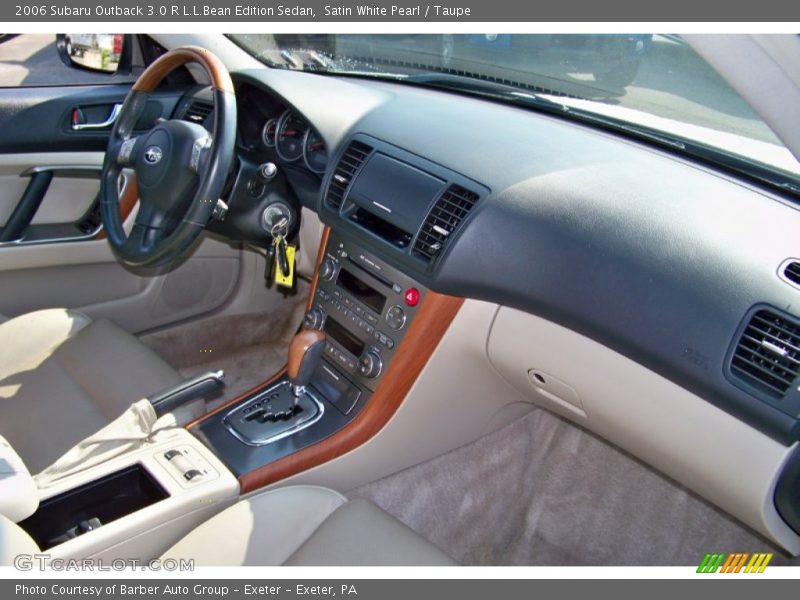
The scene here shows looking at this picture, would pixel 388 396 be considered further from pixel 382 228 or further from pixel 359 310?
pixel 382 228

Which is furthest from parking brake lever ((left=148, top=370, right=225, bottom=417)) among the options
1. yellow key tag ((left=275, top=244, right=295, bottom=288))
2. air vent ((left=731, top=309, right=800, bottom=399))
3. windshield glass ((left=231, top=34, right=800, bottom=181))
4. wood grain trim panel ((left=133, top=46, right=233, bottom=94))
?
air vent ((left=731, top=309, right=800, bottom=399))

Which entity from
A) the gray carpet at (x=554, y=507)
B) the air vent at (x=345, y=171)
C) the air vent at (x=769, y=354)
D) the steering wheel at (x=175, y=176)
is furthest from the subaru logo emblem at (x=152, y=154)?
the air vent at (x=769, y=354)

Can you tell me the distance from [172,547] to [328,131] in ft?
3.45

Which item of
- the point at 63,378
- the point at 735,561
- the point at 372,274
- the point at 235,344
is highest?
the point at 372,274

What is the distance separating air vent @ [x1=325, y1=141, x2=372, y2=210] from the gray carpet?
0.73 m

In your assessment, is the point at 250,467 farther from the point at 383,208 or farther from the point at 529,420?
the point at 529,420

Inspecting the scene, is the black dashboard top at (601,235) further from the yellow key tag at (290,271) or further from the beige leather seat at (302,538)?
the beige leather seat at (302,538)

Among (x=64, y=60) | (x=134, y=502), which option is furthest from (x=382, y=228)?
(x=64, y=60)

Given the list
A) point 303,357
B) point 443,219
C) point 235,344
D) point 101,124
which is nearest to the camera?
point 443,219

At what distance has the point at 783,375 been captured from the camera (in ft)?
4.09

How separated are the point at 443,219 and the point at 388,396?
0.45 metres

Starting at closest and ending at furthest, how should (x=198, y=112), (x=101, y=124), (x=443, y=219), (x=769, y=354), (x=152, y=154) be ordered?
(x=769, y=354), (x=443, y=219), (x=152, y=154), (x=198, y=112), (x=101, y=124)

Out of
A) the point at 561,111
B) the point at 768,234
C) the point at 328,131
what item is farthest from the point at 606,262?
the point at 328,131

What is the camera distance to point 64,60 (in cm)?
249
